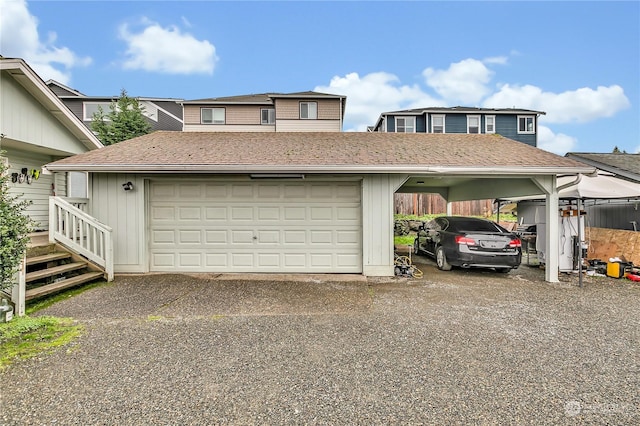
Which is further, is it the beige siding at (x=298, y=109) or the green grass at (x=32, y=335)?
the beige siding at (x=298, y=109)

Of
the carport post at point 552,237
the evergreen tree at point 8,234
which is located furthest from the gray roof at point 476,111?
the evergreen tree at point 8,234

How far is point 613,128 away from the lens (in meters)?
18.4

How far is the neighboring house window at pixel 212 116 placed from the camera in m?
21.4

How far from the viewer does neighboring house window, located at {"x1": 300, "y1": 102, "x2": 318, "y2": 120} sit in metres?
19.9

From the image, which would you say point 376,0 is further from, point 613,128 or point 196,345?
point 613,128

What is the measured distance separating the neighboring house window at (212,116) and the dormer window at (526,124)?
22.0m

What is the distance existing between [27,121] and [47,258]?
4144mm

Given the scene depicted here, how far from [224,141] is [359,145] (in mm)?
3933

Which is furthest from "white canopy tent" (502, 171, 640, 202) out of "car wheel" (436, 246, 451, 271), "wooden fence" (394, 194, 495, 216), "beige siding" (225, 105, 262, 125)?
"beige siding" (225, 105, 262, 125)

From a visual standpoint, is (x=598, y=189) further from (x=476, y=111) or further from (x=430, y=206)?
(x=476, y=111)

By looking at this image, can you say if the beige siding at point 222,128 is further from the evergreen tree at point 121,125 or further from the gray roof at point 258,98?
the evergreen tree at point 121,125

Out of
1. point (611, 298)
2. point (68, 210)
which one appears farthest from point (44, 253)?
point (611, 298)

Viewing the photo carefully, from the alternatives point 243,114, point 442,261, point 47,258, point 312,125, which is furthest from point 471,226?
point 243,114

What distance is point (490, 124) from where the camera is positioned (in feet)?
78.7
